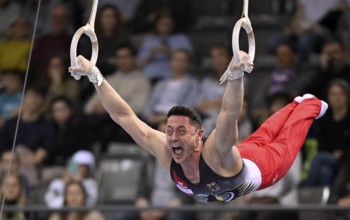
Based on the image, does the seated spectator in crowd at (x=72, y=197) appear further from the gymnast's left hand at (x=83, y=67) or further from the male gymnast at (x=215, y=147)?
the gymnast's left hand at (x=83, y=67)

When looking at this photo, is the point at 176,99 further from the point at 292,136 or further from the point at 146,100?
the point at 292,136

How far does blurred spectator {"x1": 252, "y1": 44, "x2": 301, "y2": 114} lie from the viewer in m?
10.6

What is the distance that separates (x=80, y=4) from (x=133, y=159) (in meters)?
2.33

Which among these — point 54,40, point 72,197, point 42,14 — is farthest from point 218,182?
point 42,14

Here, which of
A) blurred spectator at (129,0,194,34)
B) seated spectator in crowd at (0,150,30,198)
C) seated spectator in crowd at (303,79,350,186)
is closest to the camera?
seated spectator in crowd at (303,79,350,186)

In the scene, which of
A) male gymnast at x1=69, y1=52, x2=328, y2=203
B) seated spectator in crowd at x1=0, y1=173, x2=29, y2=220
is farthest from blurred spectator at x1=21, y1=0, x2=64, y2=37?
male gymnast at x1=69, y1=52, x2=328, y2=203

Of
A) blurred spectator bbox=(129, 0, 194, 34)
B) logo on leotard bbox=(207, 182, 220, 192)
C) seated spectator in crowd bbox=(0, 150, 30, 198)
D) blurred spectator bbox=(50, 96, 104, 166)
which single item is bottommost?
seated spectator in crowd bbox=(0, 150, 30, 198)

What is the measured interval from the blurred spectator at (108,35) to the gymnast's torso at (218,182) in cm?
393

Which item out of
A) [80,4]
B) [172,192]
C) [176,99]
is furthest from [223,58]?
[80,4]

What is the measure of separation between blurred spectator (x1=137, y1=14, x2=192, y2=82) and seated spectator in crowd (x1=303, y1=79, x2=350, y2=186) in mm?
1723

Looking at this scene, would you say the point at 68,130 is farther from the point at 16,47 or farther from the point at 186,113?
the point at 186,113

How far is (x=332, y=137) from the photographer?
33.0ft

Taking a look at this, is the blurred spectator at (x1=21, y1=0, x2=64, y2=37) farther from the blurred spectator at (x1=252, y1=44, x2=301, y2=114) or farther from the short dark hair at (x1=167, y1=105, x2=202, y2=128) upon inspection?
the short dark hair at (x1=167, y1=105, x2=202, y2=128)

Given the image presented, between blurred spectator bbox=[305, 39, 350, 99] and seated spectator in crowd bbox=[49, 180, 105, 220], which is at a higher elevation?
blurred spectator bbox=[305, 39, 350, 99]
